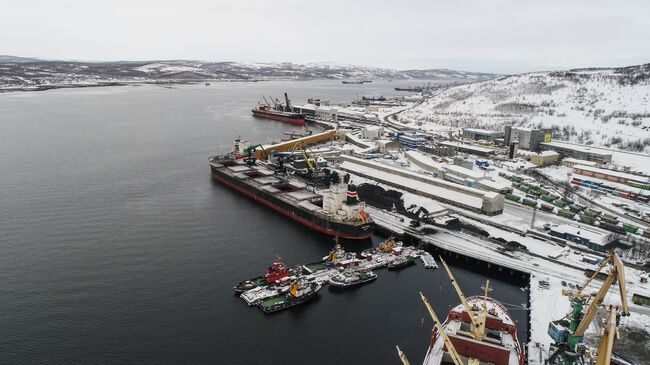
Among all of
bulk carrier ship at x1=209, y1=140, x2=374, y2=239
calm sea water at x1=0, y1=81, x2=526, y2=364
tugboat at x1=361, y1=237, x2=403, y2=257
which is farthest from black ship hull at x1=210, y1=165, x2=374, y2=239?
tugboat at x1=361, y1=237, x2=403, y2=257

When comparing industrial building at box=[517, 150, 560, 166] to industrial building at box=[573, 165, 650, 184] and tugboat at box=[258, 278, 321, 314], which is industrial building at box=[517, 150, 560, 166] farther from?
tugboat at box=[258, 278, 321, 314]

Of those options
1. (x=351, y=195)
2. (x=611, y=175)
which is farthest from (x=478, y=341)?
(x=611, y=175)

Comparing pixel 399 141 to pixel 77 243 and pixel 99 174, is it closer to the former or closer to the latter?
pixel 99 174

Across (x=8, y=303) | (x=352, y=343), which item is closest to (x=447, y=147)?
(x=352, y=343)

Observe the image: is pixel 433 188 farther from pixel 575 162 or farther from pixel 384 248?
pixel 575 162

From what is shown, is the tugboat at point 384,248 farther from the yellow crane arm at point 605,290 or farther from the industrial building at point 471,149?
the industrial building at point 471,149

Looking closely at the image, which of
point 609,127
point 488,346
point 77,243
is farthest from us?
point 609,127
